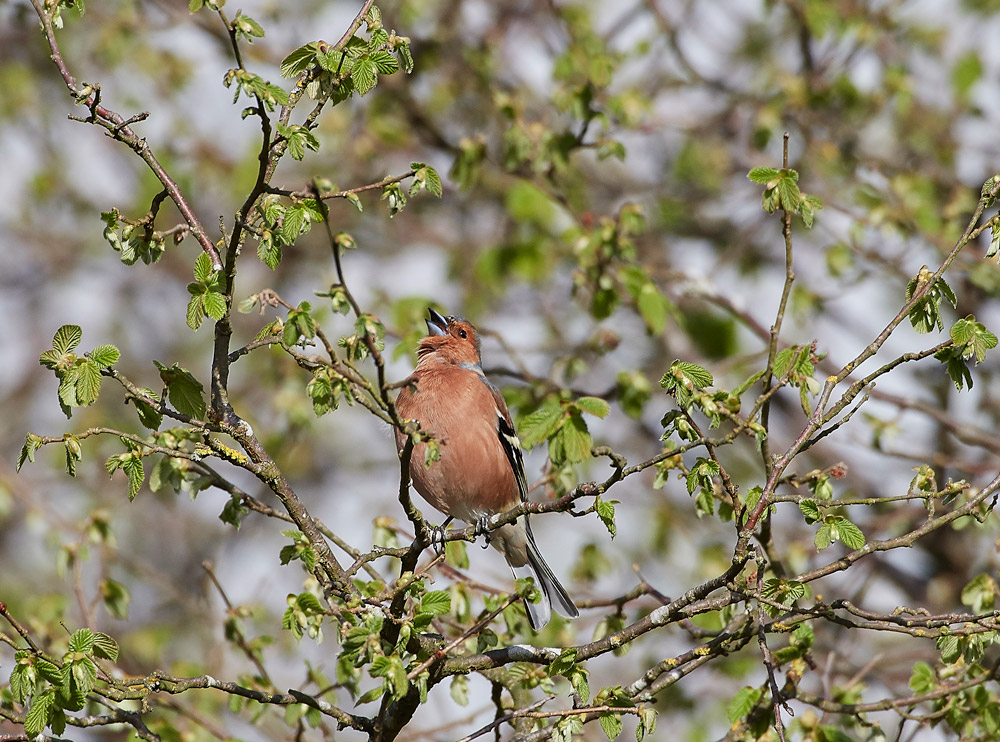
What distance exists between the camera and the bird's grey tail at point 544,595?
5.93 metres

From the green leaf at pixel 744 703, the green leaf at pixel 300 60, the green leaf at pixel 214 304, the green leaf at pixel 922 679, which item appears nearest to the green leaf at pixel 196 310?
the green leaf at pixel 214 304

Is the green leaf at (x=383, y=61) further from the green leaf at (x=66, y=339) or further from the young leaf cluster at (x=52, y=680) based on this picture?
the young leaf cluster at (x=52, y=680)

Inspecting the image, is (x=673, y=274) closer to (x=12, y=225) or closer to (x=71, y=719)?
(x=71, y=719)

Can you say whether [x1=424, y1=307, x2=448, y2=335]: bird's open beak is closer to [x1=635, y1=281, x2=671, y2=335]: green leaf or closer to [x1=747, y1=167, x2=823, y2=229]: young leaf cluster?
[x1=635, y1=281, x2=671, y2=335]: green leaf

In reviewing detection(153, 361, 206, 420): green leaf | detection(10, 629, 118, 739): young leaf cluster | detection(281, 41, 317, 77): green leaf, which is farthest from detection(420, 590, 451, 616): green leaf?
detection(281, 41, 317, 77): green leaf

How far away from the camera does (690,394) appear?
4.21 metres

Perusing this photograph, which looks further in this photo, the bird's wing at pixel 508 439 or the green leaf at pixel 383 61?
the bird's wing at pixel 508 439

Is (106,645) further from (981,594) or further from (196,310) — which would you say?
(981,594)

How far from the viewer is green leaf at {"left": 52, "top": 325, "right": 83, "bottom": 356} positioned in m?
3.98

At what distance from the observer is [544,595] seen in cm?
660

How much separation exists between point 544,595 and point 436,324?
85.2 inches

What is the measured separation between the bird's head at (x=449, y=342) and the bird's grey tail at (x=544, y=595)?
1353 millimetres

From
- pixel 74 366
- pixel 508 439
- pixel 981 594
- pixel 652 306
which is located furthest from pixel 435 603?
pixel 652 306

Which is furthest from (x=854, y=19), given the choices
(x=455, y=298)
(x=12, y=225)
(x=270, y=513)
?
(x=12, y=225)
